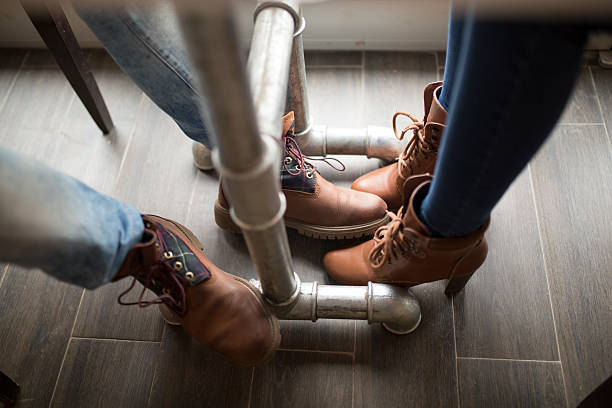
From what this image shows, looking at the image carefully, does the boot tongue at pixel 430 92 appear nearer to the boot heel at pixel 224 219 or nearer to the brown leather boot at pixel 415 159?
the brown leather boot at pixel 415 159

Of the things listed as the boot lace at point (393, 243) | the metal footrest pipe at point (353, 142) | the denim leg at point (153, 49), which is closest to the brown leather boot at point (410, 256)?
the boot lace at point (393, 243)

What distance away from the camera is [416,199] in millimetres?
719

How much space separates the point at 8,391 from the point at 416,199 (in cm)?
82

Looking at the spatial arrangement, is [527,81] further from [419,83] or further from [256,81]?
[419,83]

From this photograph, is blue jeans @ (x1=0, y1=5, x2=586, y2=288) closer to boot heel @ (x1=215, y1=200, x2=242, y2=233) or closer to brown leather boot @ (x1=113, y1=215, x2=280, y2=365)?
brown leather boot @ (x1=113, y1=215, x2=280, y2=365)

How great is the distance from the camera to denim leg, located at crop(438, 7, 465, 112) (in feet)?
2.31

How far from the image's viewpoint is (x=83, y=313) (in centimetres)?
99

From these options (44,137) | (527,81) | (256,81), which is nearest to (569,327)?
(527,81)

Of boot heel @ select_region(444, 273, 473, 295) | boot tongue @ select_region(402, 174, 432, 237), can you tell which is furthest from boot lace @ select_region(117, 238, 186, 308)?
boot heel @ select_region(444, 273, 473, 295)

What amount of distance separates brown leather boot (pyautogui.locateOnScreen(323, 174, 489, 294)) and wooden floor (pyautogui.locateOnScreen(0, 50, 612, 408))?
84mm

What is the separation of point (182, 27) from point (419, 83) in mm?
1029

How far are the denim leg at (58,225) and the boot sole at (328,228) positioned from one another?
31cm

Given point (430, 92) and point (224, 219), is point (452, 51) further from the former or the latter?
point (224, 219)

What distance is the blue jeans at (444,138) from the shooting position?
433 mm
